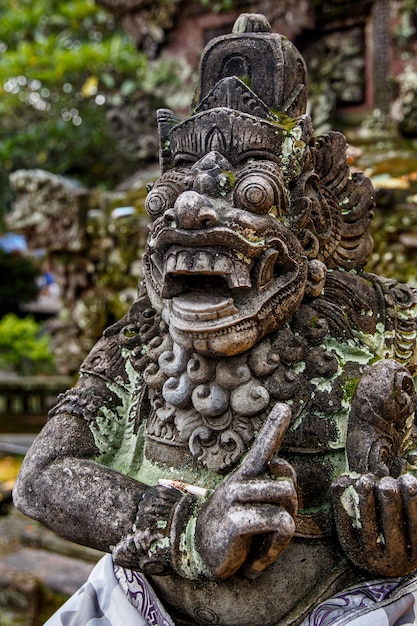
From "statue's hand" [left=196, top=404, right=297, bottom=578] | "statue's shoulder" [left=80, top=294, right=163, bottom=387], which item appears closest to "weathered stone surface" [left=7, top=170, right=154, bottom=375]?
"statue's shoulder" [left=80, top=294, right=163, bottom=387]

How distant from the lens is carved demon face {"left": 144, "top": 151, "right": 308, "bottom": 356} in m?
1.39

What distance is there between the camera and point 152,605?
1563mm

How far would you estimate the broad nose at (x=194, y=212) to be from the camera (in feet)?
4.51

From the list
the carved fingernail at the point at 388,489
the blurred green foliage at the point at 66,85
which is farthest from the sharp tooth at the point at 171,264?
the blurred green foliage at the point at 66,85

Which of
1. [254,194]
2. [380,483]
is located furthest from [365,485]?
[254,194]

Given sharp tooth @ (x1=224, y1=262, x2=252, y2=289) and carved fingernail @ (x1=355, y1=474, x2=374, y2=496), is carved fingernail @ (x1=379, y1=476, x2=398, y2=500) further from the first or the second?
sharp tooth @ (x1=224, y1=262, x2=252, y2=289)

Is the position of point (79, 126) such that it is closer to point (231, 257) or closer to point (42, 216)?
point (42, 216)

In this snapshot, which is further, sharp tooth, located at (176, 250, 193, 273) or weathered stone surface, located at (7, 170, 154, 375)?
weathered stone surface, located at (7, 170, 154, 375)

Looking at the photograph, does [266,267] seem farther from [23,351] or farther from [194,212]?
[23,351]

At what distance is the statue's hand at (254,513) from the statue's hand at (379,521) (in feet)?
0.48

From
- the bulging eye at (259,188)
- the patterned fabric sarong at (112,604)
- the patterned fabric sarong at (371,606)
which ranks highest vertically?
the bulging eye at (259,188)

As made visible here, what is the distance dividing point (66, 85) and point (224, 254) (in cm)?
491

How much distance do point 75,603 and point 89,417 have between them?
0.55m

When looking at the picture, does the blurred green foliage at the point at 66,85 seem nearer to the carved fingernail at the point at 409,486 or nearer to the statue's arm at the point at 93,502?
the statue's arm at the point at 93,502
